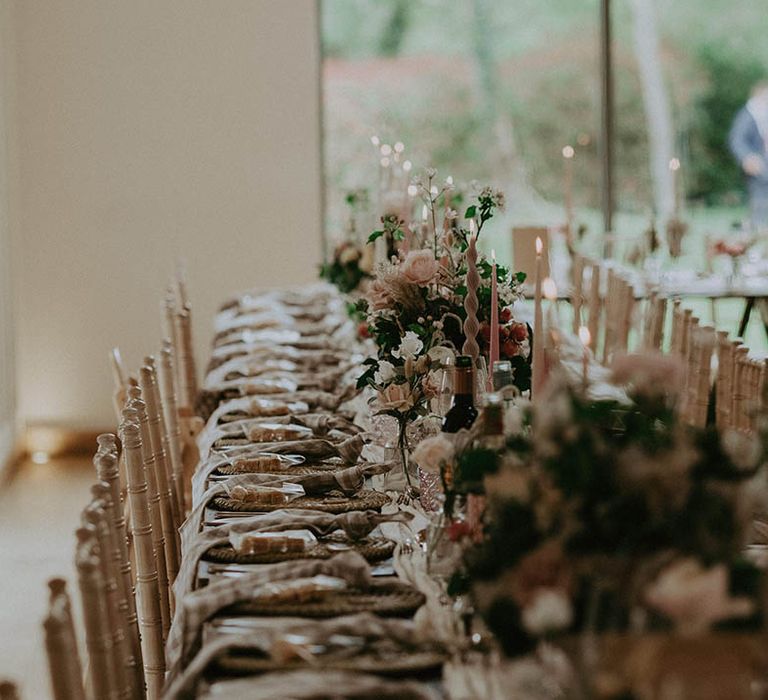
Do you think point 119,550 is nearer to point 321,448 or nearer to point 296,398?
point 321,448

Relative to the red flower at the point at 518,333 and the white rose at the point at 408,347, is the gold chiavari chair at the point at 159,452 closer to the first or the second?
the white rose at the point at 408,347

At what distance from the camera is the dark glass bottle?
2.30m

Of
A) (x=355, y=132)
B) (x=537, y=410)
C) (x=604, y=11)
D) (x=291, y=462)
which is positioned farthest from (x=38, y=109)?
(x=537, y=410)

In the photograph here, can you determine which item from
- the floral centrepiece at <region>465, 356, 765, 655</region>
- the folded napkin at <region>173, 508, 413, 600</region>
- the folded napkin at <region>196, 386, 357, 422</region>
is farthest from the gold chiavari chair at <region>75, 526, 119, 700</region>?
the folded napkin at <region>196, 386, 357, 422</region>

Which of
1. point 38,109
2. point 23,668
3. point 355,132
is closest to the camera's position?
point 23,668

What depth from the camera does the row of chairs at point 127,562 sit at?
5.33ft

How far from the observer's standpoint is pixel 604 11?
7156 millimetres

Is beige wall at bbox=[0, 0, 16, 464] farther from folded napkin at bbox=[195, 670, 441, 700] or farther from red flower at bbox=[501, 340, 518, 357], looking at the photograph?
folded napkin at bbox=[195, 670, 441, 700]

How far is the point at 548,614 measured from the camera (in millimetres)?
1268

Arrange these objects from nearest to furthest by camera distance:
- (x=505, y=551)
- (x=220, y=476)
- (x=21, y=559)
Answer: (x=505, y=551) < (x=220, y=476) < (x=21, y=559)

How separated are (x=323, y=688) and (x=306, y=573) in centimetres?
42

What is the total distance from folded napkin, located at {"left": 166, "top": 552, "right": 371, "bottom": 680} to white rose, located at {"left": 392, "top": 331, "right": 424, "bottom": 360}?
0.69 m

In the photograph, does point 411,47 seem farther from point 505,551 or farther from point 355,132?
point 505,551

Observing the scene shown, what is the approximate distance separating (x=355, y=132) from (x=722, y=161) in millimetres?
2030
